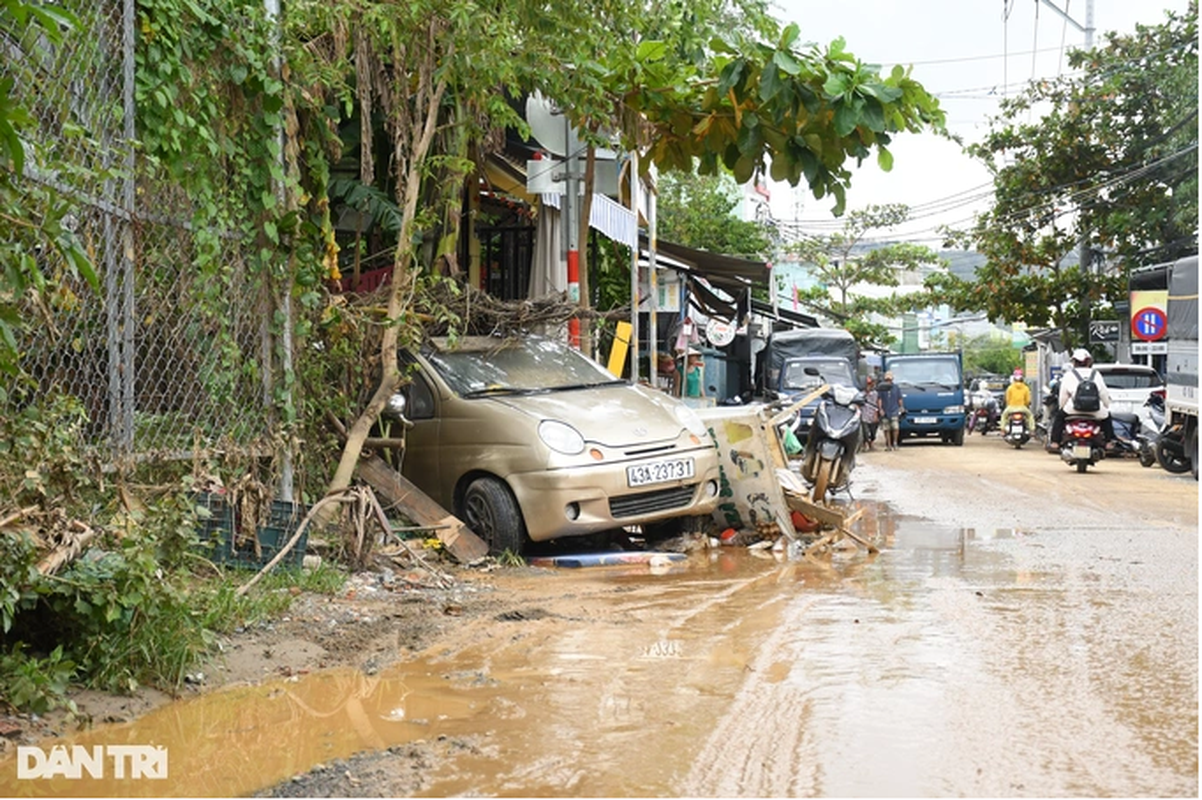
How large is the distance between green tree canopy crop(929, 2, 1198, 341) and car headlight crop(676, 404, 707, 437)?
2094cm

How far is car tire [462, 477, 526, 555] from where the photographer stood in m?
8.93

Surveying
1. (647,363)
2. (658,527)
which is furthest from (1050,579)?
(647,363)

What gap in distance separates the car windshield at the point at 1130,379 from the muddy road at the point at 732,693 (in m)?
17.5

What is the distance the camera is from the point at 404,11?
816 centimetres

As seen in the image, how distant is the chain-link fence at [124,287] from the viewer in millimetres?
5270

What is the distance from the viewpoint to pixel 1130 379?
25344 millimetres

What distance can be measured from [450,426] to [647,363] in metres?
13.6

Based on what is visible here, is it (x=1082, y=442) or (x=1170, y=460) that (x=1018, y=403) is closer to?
(x=1170, y=460)

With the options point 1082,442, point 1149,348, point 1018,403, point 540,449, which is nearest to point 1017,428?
point 1018,403

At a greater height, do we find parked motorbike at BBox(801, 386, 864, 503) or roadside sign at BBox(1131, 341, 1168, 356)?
roadside sign at BBox(1131, 341, 1168, 356)

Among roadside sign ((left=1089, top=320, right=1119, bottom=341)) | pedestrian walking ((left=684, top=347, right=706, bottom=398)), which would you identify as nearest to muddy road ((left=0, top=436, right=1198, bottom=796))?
pedestrian walking ((left=684, top=347, right=706, bottom=398))

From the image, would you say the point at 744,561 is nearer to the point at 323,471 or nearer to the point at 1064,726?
the point at 323,471

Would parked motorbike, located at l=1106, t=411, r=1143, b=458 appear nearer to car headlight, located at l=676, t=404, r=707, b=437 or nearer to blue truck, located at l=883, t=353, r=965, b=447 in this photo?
blue truck, located at l=883, t=353, r=965, b=447

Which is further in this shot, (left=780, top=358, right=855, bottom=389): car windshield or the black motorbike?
(left=780, top=358, right=855, bottom=389): car windshield
